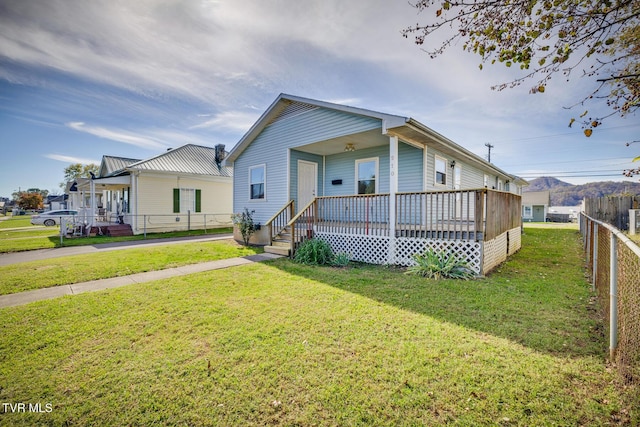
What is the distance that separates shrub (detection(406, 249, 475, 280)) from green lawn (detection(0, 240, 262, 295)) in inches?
227

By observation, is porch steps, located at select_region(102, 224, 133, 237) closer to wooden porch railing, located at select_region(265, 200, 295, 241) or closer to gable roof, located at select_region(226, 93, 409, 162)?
gable roof, located at select_region(226, 93, 409, 162)

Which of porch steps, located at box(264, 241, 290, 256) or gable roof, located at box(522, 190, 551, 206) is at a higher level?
gable roof, located at box(522, 190, 551, 206)

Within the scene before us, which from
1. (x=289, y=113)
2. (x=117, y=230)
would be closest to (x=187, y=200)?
(x=117, y=230)

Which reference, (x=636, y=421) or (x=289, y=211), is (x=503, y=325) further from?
(x=289, y=211)

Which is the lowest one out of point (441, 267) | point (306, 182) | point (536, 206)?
point (441, 267)

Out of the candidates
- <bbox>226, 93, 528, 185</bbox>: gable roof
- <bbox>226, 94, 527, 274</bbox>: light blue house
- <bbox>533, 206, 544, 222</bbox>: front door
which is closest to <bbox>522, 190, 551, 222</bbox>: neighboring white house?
<bbox>533, 206, 544, 222</bbox>: front door

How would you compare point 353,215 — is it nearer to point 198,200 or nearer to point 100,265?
point 100,265

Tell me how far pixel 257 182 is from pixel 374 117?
6511mm

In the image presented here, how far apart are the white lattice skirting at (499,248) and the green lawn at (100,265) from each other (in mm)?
7269

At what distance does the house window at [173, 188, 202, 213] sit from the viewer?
56.1ft

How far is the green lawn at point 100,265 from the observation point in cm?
600

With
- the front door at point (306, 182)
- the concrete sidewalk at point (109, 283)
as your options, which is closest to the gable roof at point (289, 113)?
the front door at point (306, 182)

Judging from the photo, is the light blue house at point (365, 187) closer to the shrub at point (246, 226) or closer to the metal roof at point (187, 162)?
the shrub at point (246, 226)

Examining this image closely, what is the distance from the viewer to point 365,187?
10.5 m
